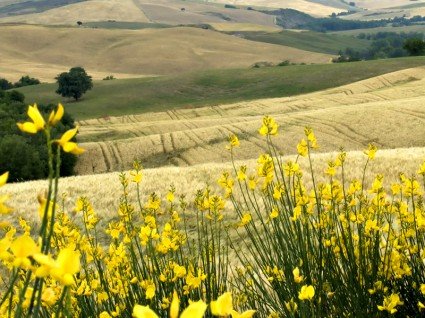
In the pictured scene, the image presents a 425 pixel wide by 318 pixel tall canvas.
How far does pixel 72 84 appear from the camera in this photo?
8506 centimetres

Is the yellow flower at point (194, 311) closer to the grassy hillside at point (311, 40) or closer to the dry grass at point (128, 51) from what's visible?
the dry grass at point (128, 51)

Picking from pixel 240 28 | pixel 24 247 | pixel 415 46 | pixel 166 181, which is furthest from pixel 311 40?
pixel 24 247

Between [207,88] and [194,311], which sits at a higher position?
[194,311]

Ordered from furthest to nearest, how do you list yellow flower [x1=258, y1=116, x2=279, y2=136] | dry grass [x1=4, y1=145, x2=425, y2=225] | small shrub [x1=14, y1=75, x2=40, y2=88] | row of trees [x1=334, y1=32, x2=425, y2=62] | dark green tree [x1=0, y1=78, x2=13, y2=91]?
1. small shrub [x1=14, y1=75, x2=40, y2=88]
2. dark green tree [x1=0, y1=78, x2=13, y2=91]
3. row of trees [x1=334, y1=32, x2=425, y2=62]
4. dry grass [x1=4, y1=145, x2=425, y2=225]
5. yellow flower [x1=258, y1=116, x2=279, y2=136]

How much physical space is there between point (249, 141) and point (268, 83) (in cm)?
4421

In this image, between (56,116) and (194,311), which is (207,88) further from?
(194,311)

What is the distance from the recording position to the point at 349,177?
64.4 ft

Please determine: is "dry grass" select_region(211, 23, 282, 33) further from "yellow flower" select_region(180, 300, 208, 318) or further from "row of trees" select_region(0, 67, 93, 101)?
"yellow flower" select_region(180, 300, 208, 318)

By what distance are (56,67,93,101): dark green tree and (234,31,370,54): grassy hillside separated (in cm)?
7568

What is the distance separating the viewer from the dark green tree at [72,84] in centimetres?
8462

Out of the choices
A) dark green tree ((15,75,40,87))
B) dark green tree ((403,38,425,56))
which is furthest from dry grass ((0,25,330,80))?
dark green tree ((403,38,425,56))

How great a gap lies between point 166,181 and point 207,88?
6774 centimetres

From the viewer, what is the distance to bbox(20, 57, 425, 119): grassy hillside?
79.3 metres

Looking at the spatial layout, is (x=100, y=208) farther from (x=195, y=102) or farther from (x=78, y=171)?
(x=195, y=102)
